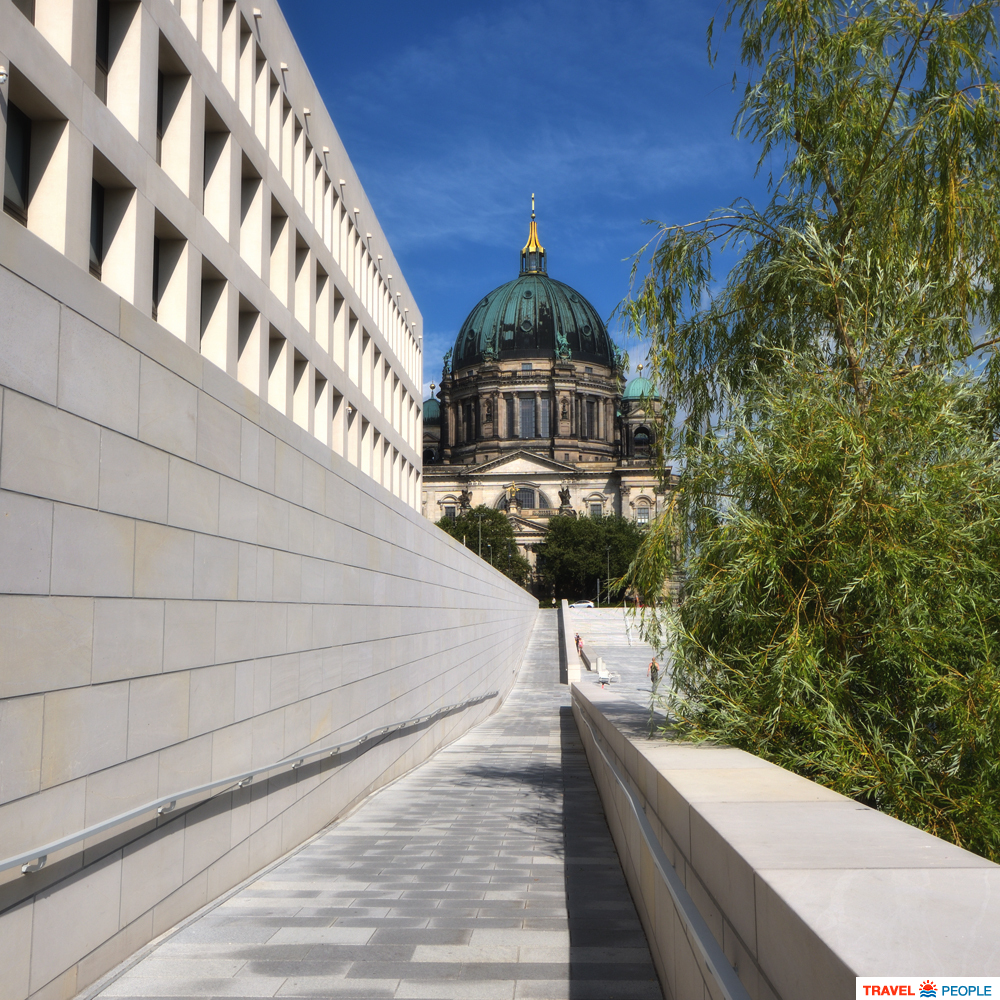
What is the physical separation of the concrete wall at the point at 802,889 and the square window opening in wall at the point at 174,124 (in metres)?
7.44

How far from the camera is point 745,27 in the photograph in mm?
9539

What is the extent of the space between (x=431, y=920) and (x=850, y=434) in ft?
13.6

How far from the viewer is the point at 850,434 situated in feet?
23.1

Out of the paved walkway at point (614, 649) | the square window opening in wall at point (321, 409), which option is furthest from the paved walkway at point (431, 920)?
the paved walkway at point (614, 649)

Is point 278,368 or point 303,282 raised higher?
point 303,282

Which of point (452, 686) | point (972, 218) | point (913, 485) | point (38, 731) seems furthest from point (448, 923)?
point (452, 686)

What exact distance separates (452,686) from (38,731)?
15.5 meters

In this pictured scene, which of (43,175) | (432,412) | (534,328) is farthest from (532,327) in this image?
(43,175)

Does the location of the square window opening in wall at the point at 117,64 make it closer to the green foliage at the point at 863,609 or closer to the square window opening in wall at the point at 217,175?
the square window opening in wall at the point at 217,175

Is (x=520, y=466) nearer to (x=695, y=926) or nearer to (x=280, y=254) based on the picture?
(x=280, y=254)

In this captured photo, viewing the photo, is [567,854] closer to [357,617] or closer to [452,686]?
[357,617]

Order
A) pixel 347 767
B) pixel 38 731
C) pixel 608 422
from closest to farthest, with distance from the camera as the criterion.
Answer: pixel 38 731
pixel 347 767
pixel 608 422

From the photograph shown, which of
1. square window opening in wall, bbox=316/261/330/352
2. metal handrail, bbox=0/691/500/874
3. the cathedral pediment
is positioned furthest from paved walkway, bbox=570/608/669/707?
the cathedral pediment

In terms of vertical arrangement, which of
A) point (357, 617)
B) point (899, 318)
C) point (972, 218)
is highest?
point (972, 218)
